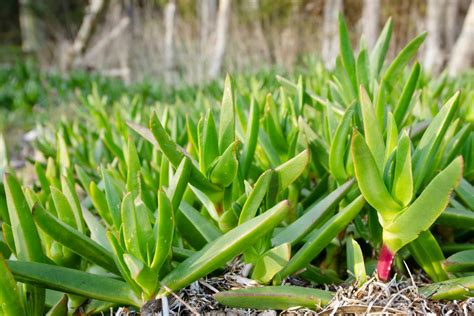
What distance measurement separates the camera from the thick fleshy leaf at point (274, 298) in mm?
670

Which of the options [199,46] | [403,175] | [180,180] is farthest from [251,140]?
[199,46]

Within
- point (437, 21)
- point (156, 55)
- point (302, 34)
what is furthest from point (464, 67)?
point (156, 55)

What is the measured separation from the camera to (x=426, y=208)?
2.03 feet

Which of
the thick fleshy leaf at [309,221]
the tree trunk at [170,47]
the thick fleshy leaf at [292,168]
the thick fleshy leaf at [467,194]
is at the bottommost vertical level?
the tree trunk at [170,47]

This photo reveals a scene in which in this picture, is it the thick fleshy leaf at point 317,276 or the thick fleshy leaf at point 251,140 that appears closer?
the thick fleshy leaf at point 317,276

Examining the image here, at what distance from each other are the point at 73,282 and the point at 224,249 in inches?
7.7

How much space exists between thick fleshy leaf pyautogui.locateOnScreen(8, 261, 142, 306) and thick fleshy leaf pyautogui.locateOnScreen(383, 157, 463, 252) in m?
0.34

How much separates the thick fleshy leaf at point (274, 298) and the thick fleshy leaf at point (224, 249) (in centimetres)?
4

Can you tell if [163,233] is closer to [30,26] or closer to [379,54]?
[379,54]

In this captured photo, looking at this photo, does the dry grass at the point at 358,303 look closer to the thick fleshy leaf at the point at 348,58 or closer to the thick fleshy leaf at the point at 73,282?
the thick fleshy leaf at the point at 73,282

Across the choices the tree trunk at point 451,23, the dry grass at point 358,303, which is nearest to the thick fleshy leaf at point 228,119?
the dry grass at point 358,303

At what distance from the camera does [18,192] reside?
671 millimetres

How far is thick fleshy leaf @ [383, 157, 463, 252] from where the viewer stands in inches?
23.3

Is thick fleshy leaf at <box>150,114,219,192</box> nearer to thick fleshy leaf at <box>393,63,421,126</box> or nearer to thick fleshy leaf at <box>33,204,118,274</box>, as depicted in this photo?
thick fleshy leaf at <box>33,204,118,274</box>
